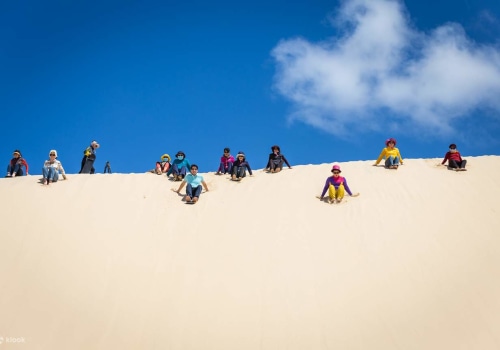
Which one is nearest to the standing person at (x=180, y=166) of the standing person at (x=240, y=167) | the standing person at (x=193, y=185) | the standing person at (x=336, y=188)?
the standing person at (x=193, y=185)

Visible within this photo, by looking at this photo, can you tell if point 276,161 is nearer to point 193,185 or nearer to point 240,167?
point 240,167

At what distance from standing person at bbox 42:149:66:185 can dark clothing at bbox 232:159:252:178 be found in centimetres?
469

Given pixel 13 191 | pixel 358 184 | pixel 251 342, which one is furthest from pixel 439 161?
pixel 13 191

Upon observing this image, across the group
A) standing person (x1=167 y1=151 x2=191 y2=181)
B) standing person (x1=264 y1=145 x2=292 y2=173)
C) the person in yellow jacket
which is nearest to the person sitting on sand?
standing person (x1=167 y1=151 x2=191 y2=181)

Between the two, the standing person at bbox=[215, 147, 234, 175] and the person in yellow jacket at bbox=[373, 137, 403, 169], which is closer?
the person in yellow jacket at bbox=[373, 137, 403, 169]

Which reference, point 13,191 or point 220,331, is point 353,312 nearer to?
point 220,331

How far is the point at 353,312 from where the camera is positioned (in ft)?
27.3

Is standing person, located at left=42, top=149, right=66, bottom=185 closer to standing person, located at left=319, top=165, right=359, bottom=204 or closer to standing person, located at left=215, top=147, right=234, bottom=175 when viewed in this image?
standing person, located at left=215, top=147, right=234, bottom=175

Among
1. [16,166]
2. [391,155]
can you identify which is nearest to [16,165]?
[16,166]

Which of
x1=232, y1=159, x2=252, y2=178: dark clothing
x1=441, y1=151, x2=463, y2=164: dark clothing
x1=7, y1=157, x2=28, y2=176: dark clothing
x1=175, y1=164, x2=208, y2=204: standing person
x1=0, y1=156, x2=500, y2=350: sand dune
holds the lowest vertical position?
x1=0, y1=156, x2=500, y2=350: sand dune

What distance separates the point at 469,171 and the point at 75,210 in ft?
34.1

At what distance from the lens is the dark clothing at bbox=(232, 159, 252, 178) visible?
13875mm

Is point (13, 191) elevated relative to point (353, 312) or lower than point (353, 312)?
elevated

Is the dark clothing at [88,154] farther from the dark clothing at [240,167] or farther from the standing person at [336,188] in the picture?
the standing person at [336,188]
